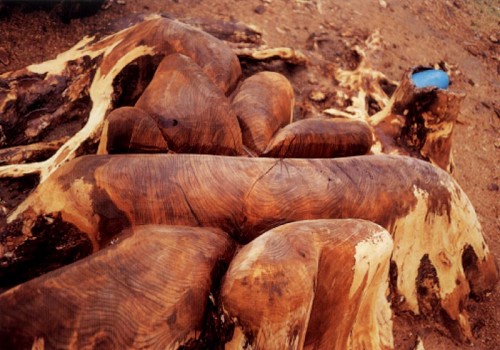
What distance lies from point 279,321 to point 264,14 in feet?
13.3

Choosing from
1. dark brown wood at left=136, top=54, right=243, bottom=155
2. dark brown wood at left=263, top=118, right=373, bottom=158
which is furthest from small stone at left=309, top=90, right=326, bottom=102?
dark brown wood at left=136, top=54, right=243, bottom=155

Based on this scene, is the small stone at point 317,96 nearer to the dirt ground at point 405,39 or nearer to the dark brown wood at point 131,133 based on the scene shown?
the dirt ground at point 405,39

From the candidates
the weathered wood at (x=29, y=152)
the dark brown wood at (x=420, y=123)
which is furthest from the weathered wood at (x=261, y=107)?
the weathered wood at (x=29, y=152)

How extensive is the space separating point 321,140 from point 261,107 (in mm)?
368

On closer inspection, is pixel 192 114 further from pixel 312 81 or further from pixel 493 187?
pixel 493 187

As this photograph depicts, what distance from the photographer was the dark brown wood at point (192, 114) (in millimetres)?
2082

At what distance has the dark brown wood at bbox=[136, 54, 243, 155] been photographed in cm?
208

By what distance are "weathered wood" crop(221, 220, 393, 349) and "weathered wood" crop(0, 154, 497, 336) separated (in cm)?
19

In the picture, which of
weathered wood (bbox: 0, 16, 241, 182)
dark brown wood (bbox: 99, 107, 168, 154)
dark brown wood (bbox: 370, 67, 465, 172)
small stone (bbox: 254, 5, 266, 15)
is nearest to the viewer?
dark brown wood (bbox: 99, 107, 168, 154)

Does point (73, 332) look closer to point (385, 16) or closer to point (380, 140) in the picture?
point (380, 140)

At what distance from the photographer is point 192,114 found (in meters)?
2.11

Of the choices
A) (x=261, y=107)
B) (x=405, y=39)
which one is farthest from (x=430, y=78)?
(x=405, y=39)

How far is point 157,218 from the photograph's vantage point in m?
1.71

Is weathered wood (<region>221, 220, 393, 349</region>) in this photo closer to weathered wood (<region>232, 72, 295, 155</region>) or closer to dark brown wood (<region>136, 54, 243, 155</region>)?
dark brown wood (<region>136, 54, 243, 155</region>)
